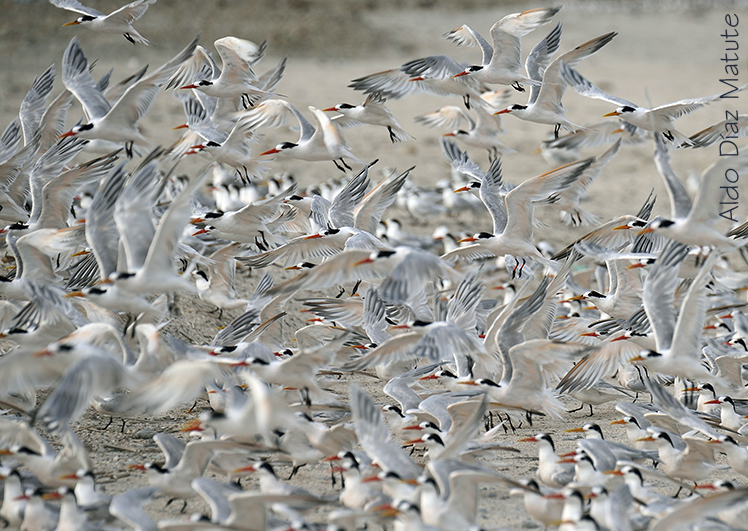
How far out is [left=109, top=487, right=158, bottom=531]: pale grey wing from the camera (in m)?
4.81

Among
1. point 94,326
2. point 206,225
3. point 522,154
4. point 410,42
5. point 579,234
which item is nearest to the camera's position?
point 94,326

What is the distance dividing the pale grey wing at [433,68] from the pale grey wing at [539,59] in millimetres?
798

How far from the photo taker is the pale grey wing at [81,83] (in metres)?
8.00

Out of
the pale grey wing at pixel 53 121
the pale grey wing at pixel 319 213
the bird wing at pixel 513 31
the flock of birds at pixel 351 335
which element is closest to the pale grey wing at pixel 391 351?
the flock of birds at pixel 351 335

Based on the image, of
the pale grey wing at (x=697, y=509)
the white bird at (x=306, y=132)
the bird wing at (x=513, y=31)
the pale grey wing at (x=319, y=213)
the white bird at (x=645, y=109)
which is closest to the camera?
the pale grey wing at (x=697, y=509)

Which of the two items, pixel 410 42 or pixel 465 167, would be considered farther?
pixel 410 42

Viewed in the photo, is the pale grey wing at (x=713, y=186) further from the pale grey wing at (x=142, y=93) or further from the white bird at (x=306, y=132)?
the pale grey wing at (x=142, y=93)

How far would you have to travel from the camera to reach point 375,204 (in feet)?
28.2

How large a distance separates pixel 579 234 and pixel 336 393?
20.6ft

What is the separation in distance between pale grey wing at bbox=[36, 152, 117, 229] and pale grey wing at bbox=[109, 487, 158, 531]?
318 cm

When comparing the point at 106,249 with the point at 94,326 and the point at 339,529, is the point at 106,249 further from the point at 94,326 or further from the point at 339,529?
the point at 339,529

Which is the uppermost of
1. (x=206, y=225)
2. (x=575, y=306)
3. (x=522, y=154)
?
(x=206, y=225)

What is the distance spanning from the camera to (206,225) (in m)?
8.78

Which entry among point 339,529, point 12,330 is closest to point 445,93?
point 12,330
